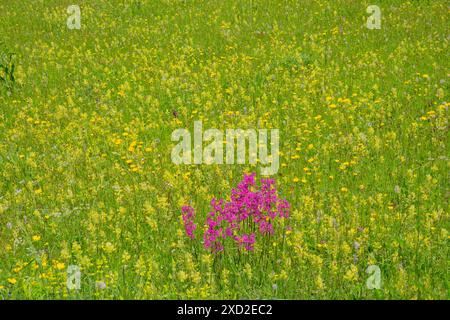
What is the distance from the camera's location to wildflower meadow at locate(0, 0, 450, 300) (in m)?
4.98

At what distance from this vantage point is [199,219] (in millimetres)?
5879

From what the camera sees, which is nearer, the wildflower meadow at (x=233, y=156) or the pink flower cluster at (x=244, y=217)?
the wildflower meadow at (x=233, y=156)

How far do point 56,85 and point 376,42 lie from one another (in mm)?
6417

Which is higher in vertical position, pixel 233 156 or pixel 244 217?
pixel 233 156

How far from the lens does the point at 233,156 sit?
23.6 feet

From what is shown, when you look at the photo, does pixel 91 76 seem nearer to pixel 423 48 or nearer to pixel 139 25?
pixel 139 25

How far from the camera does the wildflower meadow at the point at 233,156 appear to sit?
4977 mm

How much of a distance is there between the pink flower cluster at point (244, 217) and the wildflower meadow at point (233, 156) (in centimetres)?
2

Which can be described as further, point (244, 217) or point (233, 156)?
point (233, 156)

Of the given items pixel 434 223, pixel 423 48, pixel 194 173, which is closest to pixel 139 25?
pixel 423 48

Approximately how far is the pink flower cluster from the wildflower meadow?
2cm

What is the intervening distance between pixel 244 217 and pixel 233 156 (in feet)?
6.23
